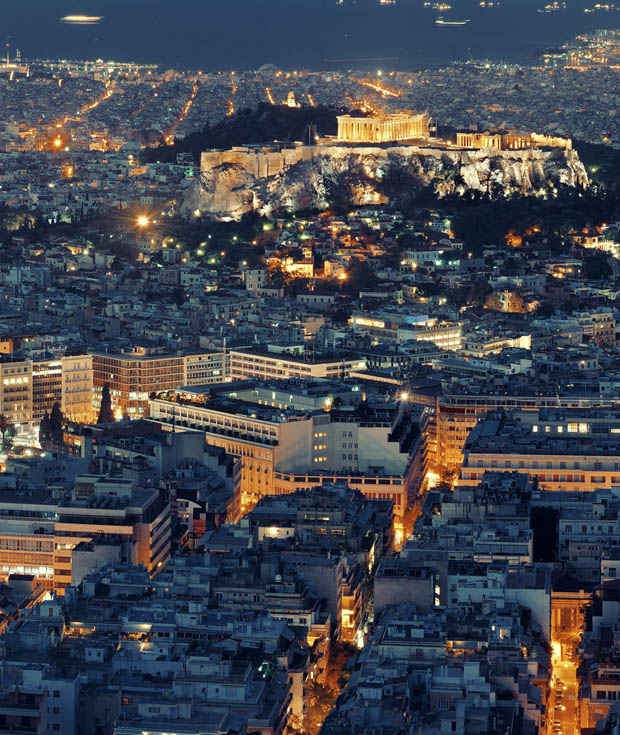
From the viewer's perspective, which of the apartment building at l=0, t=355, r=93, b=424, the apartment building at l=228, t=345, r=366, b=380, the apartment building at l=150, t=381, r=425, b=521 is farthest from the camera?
the apartment building at l=228, t=345, r=366, b=380

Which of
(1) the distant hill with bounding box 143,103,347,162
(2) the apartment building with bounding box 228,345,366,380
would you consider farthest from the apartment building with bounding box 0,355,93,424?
(1) the distant hill with bounding box 143,103,347,162

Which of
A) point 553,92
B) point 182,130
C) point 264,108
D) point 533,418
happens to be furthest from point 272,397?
point 553,92

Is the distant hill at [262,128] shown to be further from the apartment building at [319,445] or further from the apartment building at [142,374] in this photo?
the apartment building at [319,445]

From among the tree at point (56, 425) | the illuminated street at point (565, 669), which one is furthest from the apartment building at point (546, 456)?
the tree at point (56, 425)

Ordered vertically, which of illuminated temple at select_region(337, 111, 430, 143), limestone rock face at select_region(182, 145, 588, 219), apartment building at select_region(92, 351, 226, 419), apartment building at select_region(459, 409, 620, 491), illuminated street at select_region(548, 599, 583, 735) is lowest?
illuminated street at select_region(548, 599, 583, 735)

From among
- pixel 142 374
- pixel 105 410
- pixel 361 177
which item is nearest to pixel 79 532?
pixel 105 410

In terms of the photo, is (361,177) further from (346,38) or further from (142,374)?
(346,38)

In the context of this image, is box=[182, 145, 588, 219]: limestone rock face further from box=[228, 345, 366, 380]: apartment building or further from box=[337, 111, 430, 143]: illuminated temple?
box=[228, 345, 366, 380]: apartment building

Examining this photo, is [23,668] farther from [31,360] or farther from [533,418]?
[31,360]
